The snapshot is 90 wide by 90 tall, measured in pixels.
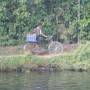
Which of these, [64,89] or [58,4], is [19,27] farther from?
[64,89]

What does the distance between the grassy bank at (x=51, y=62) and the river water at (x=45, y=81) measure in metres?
Answer: 0.87

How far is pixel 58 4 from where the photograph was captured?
32.1 metres

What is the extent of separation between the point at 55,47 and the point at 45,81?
576cm

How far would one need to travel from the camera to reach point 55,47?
2908cm

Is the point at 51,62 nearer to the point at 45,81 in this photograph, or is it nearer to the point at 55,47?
the point at 55,47

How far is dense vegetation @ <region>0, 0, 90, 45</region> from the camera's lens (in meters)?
31.0

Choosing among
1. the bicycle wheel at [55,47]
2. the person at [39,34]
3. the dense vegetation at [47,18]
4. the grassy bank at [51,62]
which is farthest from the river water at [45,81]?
the dense vegetation at [47,18]

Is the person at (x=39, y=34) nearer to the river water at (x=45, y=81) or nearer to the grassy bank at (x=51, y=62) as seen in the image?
the grassy bank at (x=51, y=62)


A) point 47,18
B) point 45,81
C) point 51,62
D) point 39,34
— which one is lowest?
point 45,81

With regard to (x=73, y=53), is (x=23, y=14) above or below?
above

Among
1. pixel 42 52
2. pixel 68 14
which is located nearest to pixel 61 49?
pixel 42 52

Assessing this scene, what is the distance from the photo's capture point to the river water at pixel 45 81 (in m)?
21.9

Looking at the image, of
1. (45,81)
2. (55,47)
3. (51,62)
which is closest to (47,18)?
(55,47)

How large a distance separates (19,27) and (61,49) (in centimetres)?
357
